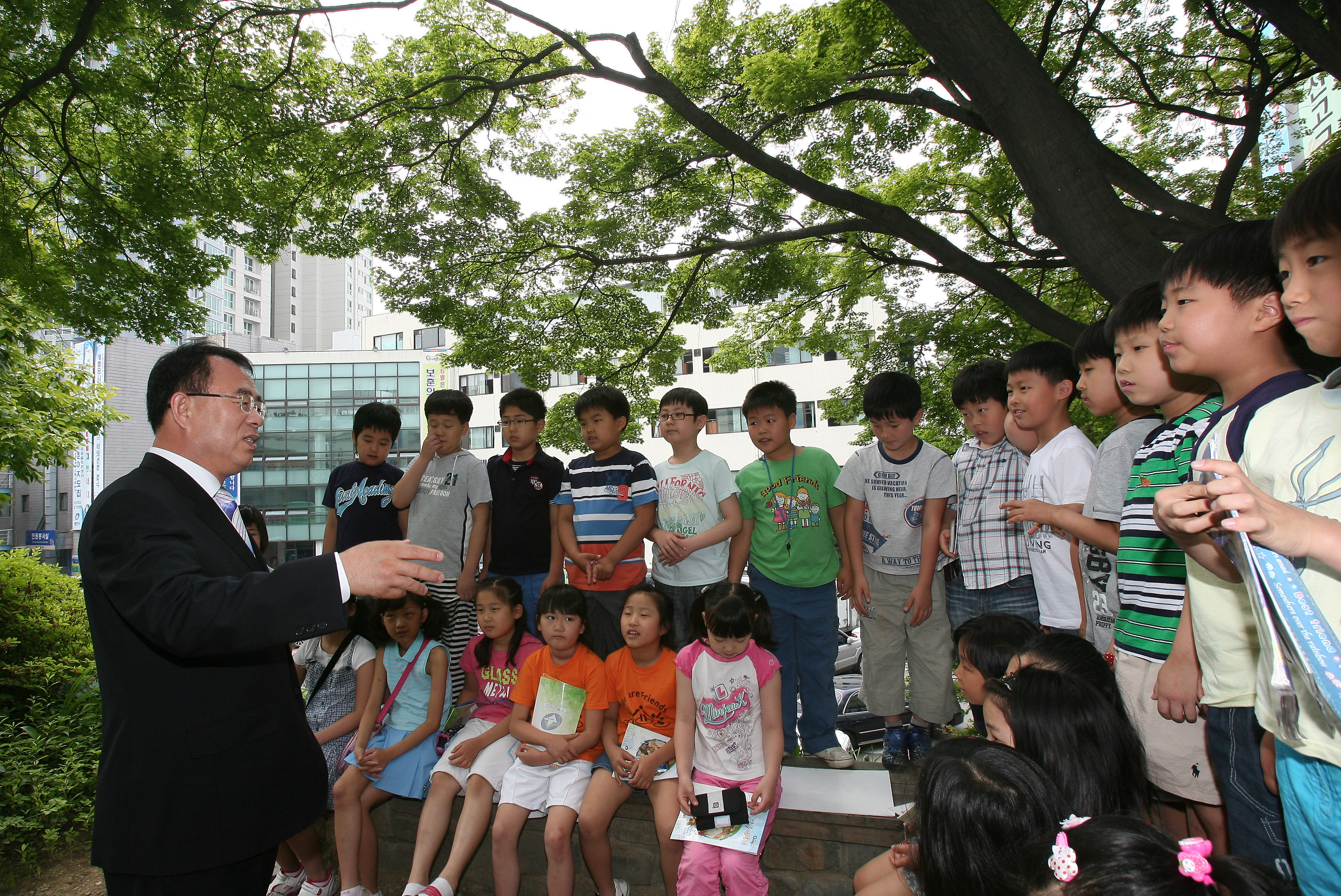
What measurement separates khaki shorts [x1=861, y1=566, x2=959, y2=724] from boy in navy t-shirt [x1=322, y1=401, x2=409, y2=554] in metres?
2.80

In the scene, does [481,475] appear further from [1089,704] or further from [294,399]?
[294,399]

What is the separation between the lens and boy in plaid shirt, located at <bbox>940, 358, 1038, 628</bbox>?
3.13m

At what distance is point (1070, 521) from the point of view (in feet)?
7.83

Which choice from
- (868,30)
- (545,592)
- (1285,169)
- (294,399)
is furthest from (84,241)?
(294,399)

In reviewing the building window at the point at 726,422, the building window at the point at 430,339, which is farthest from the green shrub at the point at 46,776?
the building window at the point at 430,339

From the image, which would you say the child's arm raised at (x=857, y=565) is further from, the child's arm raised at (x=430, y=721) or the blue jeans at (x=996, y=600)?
the child's arm raised at (x=430, y=721)

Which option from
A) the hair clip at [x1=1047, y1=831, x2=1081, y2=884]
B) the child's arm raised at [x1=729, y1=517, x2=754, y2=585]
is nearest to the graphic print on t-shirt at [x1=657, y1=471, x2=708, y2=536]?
the child's arm raised at [x1=729, y1=517, x2=754, y2=585]

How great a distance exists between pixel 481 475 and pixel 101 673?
247 cm

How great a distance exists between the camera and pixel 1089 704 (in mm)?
1865

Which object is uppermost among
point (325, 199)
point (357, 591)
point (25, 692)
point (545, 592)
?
point (325, 199)

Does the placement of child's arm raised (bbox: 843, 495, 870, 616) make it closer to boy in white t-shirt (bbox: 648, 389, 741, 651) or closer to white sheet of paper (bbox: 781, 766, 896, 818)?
boy in white t-shirt (bbox: 648, 389, 741, 651)

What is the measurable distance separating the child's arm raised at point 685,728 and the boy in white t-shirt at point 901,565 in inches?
37.7

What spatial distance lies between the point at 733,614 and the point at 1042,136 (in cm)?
307

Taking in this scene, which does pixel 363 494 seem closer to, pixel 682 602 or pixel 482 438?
pixel 682 602
